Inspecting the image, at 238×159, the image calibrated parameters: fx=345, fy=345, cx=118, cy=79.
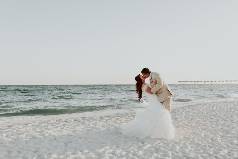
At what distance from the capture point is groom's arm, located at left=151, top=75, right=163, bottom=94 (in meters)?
10.5

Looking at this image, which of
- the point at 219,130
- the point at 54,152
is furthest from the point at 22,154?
the point at 219,130

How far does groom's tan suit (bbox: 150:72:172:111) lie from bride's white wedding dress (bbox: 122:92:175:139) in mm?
163

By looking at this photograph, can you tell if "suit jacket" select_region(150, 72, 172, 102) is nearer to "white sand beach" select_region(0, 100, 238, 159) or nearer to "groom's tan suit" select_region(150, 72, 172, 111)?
"groom's tan suit" select_region(150, 72, 172, 111)

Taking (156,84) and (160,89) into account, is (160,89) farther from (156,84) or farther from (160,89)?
(156,84)

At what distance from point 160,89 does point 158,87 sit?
19 cm

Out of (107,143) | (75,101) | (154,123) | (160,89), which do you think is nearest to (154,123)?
(154,123)

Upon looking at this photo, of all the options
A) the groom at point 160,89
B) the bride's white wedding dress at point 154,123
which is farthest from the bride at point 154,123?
the groom at point 160,89

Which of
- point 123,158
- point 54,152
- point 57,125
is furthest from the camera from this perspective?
point 57,125

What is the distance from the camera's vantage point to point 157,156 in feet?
26.8

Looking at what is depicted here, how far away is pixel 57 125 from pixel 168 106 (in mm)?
4836

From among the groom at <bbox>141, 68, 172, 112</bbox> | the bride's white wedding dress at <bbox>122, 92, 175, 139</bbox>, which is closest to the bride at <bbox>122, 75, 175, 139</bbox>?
the bride's white wedding dress at <bbox>122, 92, 175, 139</bbox>

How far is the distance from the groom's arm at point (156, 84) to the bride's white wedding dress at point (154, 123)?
19 cm

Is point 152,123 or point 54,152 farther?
point 152,123

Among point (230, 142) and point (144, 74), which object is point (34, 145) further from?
point (230, 142)
